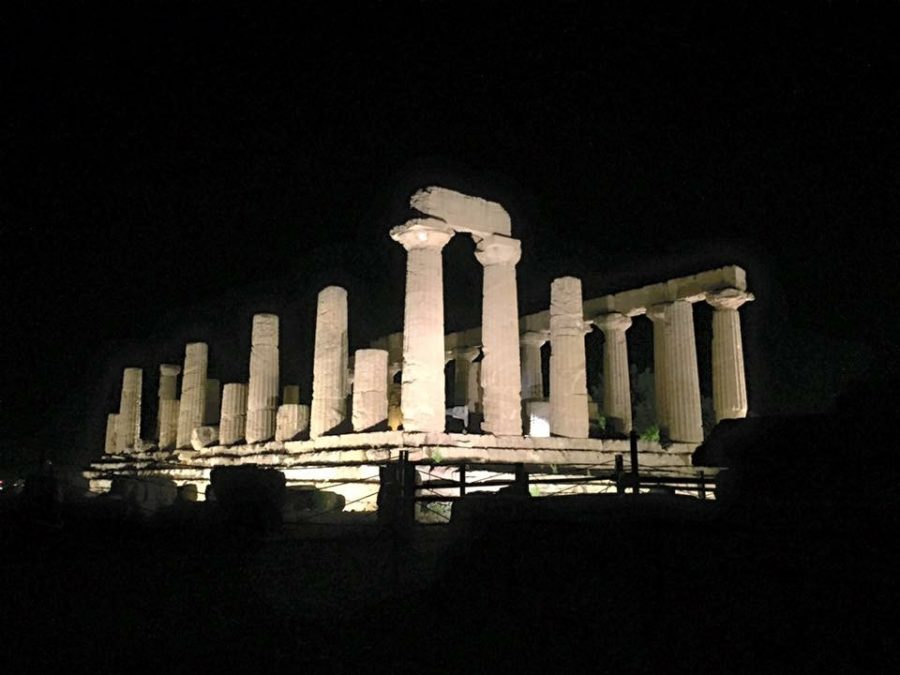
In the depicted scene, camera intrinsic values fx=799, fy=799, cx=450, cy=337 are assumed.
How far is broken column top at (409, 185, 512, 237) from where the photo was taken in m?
17.9

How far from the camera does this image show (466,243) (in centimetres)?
3634

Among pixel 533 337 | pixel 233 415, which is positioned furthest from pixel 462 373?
pixel 233 415

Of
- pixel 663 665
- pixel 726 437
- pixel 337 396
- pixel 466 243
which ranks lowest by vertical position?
pixel 663 665

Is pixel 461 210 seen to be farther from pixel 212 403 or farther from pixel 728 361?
pixel 212 403

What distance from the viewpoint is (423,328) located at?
58.5ft

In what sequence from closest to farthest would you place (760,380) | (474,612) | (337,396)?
1. (474,612)
2. (337,396)
3. (760,380)

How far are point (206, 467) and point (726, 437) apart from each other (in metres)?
18.3

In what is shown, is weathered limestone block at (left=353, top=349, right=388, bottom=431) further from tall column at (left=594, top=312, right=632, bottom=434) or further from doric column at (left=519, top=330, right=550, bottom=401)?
tall column at (left=594, top=312, right=632, bottom=434)

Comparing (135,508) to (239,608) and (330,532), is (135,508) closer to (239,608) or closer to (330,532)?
(330,532)

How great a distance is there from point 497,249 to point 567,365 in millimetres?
3687

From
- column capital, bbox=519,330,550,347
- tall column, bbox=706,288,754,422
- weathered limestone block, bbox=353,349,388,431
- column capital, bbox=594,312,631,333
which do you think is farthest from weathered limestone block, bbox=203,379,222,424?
tall column, bbox=706,288,754,422

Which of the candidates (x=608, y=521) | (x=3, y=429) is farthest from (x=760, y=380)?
(x=3, y=429)

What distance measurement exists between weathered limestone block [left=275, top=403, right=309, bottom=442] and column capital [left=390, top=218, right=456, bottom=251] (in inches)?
280

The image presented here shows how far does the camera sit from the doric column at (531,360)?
26984 millimetres
